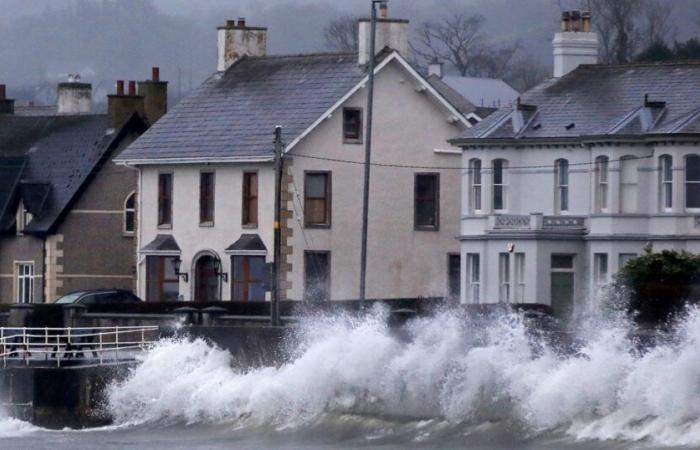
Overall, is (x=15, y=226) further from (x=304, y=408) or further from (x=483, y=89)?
(x=483, y=89)

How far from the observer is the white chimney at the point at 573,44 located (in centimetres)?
6097

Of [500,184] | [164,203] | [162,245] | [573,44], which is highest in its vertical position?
[573,44]

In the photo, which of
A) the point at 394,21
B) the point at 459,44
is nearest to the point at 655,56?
the point at 394,21

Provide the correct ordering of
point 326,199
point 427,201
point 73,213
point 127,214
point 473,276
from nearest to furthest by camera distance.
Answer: point 473,276 → point 326,199 → point 427,201 → point 73,213 → point 127,214

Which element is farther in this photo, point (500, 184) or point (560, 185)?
point (500, 184)

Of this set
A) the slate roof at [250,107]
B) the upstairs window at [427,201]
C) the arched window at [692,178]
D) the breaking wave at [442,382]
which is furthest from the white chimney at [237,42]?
the breaking wave at [442,382]

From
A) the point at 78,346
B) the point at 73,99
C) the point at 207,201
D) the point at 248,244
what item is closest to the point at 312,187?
the point at 248,244

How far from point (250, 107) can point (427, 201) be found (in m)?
6.01

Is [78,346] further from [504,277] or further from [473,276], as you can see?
[473,276]

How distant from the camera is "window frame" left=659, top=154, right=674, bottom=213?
54.4 m

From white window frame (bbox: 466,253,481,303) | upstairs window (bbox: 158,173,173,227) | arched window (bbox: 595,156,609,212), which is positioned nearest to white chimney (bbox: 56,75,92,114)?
upstairs window (bbox: 158,173,173,227)

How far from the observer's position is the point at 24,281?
220 ft

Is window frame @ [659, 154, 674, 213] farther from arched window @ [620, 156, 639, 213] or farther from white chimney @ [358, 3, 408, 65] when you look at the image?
white chimney @ [358, 3, 408, 65]

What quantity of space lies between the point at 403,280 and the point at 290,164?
4938 mm
